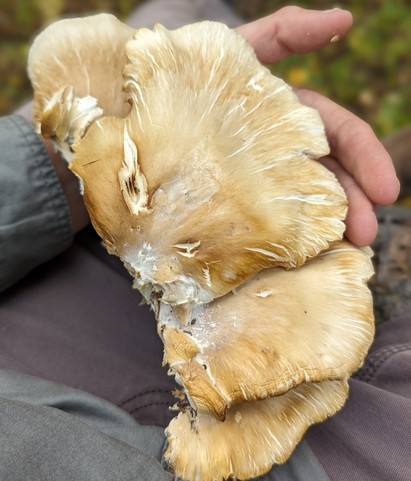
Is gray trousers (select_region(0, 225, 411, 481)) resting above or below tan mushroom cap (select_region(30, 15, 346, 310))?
below

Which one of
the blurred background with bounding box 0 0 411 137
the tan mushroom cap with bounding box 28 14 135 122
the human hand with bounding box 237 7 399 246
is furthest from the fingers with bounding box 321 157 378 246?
the blurred background with bounding box 0 0 411 137

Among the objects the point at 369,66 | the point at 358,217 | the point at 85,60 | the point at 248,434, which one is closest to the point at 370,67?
the point at 369,66

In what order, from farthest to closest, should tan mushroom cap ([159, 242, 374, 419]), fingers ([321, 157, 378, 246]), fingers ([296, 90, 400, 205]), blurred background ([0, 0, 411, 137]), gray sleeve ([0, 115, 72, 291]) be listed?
blurred background ([0, 0, 411, 137]) < gray sleeve ([0, 115, 72, 291]) < fingers ([296, 90, 400, 205]) < fingers ([321, 157, 378, 246]) < tan mushroom cap ([159, 242, 374, 419])

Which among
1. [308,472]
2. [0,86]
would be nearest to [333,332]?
[308,472]

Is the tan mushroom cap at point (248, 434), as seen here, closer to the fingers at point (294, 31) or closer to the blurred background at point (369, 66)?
the fingers at point (294, 31)

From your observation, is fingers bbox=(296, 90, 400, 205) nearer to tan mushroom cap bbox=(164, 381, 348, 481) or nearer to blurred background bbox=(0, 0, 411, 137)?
tan mushroom cap bbox=(164, 381, 348, 481)

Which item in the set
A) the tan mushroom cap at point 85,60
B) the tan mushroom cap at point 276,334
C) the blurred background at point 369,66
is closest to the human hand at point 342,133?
the tan mushroom cap at point 276,334
